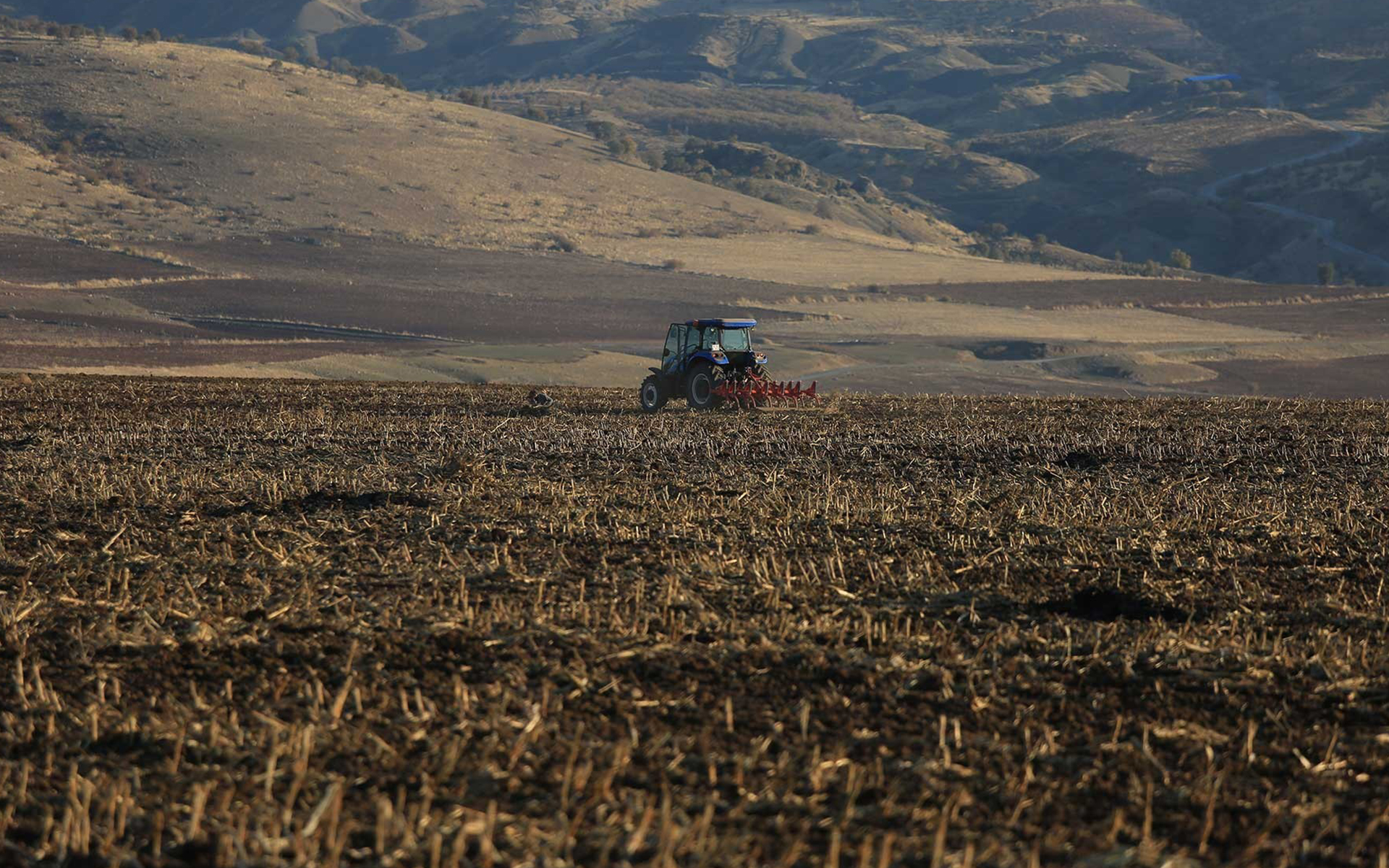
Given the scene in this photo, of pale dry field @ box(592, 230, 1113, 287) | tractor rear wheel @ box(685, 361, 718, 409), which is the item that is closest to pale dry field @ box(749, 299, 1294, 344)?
pale dry field @ box(592, 230, 1113, 287)

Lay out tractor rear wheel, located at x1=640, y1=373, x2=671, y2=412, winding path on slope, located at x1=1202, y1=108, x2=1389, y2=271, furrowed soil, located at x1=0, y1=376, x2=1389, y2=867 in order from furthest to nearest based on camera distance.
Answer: winding path on slope, located at x1=1202, y1=108, x2=1389, y2=271, tractor rear wheel, located at x1=640, y1=373, x2=671, y2=412, furrowed soil, located at x1=0, y1=376, x2=1389, y2=867

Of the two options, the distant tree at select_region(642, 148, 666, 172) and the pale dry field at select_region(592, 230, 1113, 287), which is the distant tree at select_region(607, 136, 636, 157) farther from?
the pale dry field at select_region(592, 230, 1113, 287)

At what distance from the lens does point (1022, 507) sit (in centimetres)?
1259

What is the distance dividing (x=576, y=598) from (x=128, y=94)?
119 metres

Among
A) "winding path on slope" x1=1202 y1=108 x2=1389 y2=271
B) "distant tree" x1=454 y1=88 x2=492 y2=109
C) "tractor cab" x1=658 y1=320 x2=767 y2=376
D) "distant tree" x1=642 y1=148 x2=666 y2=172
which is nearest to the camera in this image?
"tractor cab" x1=658 y1=320 x2=767 y2=376

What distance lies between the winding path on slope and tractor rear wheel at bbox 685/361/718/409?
121 m

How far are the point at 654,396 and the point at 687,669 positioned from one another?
58.3 feet

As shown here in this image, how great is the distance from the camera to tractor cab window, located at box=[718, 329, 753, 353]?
2488 cm

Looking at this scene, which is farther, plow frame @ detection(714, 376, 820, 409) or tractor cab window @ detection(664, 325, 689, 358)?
tractor cab window @ detection(664, 325, 689, 358)

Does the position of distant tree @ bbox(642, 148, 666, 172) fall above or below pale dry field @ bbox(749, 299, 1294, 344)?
above

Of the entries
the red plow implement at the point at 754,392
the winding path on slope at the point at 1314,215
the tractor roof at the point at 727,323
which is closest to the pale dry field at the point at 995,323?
the tractor roof at the point at 727,323

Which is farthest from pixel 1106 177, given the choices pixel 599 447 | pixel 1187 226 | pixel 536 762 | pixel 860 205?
pixel 536 762

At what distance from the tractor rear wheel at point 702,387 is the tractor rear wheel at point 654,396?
62cm

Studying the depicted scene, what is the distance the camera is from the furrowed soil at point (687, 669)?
5543mm
